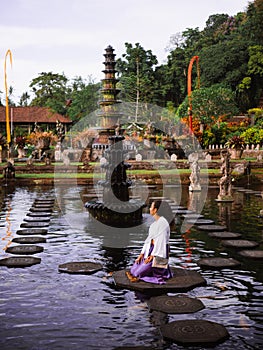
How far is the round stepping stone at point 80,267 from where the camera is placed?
870 centimetres

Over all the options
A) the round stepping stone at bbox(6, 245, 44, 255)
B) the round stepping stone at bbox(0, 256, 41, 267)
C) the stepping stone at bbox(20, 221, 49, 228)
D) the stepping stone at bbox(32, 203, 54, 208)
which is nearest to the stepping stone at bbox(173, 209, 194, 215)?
the stepping stone at bbox(20, 221, 49, 228)

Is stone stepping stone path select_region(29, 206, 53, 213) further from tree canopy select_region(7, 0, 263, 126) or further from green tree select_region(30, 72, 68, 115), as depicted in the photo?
green tree select_region(30, 72, 68, 115)

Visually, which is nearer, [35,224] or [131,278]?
[131,278]

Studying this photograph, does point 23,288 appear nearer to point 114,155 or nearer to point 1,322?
point 1,322

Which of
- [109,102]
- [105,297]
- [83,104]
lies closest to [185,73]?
[83,104]

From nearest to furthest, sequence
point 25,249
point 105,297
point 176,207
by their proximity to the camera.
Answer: point 105,297
point 25,249
point 176,207

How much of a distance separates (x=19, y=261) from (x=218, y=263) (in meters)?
3.80

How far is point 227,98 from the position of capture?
4988cm

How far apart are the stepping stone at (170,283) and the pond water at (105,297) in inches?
5.0

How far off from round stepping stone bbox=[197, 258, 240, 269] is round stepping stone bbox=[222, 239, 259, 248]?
136cm

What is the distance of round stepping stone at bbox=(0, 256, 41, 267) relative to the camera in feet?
30.1

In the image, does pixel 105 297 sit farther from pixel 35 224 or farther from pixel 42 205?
pixel 42 205

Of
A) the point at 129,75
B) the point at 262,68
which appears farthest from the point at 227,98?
the point at 129,75

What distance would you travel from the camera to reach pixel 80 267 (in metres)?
8.95
